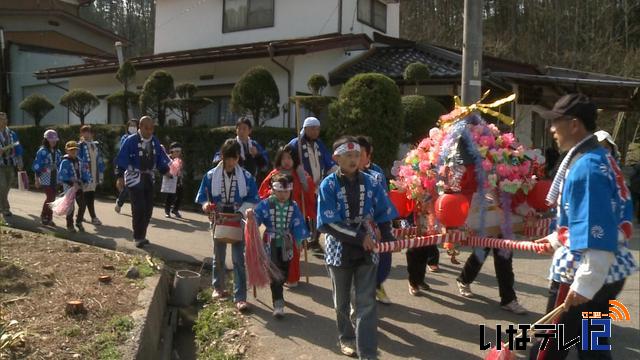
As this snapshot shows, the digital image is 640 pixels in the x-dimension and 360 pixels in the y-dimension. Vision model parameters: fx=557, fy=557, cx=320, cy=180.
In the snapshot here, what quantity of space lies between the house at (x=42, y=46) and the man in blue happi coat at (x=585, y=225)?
70.2ft

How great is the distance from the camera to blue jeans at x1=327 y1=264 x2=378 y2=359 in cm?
432

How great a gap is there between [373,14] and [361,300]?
15.4m

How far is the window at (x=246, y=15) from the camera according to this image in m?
17.4

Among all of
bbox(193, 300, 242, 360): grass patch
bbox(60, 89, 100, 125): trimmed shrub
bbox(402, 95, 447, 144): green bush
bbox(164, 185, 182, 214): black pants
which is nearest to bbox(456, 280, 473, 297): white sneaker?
bbox(193, 300, 242, 360): grass patch

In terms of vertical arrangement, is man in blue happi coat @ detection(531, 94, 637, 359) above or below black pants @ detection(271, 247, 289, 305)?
above

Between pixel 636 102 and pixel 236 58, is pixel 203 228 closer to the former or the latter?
pixel 236 58

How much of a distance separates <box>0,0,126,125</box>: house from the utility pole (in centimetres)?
1746

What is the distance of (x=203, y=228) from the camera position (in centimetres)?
1050

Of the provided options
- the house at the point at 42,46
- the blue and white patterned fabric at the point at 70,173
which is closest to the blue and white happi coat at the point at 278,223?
the blue and white patterned fabric at the point at 70,173

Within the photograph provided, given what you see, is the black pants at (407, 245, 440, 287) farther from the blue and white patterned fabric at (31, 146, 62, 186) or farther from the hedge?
the blue and white patterned fabric at (31, 146, 62, 186)

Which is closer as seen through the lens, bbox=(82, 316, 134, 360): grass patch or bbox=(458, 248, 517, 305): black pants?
bbox=(82, 316, 134, 360): grass patch

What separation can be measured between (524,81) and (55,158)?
11.7 meters

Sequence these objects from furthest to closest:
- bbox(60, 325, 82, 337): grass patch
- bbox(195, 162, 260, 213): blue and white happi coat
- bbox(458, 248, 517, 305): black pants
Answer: bbox(195, 162, 260, 213): blue and white happi coat
bbox(458, 248, 517, 305): black pants
bbox(60, 325, 82, 337): grass patch

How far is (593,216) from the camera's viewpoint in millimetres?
2891
